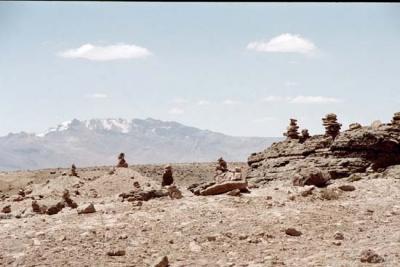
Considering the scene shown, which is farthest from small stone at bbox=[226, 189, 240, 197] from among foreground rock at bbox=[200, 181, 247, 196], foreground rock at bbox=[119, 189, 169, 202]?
foreground rock at bbox=[119, 189, 169, 202]

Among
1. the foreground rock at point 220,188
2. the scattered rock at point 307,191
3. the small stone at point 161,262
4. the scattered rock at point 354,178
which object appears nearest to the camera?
the small stone at point 161,262

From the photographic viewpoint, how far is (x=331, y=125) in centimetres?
2634

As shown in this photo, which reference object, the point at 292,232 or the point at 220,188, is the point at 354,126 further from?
the point at 292,232

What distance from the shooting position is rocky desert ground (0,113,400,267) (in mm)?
12070

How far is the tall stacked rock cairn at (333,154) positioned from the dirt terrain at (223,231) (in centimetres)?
308

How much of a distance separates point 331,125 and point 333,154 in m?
3.37

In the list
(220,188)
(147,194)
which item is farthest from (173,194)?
(220,188)

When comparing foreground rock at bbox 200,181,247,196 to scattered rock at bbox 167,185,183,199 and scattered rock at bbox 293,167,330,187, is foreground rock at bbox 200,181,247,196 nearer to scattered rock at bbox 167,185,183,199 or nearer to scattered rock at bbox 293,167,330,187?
scattered rock at bbox 167,185,183,199

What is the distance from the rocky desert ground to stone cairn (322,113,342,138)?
3088 millimetres

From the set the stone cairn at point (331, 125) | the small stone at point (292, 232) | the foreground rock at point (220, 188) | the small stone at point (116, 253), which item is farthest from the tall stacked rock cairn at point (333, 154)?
the small stone at point (116, 253)

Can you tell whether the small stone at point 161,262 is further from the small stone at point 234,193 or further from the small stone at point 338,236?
the small stone at point 234,193

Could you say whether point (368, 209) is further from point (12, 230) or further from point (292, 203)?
point (12, 230)

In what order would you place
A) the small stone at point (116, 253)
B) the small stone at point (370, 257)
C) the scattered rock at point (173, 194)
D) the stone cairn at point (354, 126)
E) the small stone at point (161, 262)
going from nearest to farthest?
1. the small stone at point (370, 257)
2. the small stone at point (161, 262)
3. the small stone at point (116, 253)
4. the scattered rock at point (173, 194)
5. the stone cairn at point (354, 126)

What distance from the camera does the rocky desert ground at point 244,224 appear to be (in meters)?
12.1
